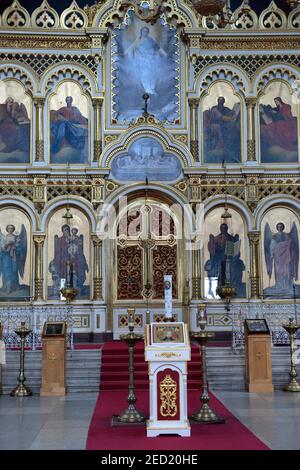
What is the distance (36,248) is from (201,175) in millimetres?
4740

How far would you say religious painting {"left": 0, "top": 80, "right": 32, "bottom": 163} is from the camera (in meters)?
16.9

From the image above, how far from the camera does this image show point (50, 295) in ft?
54.3

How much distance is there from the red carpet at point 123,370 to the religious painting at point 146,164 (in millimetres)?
5213

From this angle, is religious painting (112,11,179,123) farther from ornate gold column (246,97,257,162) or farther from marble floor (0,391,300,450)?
marble floor (0,391,300,450)

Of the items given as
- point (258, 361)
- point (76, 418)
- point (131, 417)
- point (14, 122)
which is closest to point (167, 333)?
point (131, 417)

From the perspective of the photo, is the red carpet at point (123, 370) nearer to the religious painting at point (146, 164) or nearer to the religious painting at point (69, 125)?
the religious painting at point (146, 164)

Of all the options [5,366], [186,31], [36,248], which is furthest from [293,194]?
[5,366]

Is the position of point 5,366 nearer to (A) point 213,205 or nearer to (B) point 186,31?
(A) point 213,205

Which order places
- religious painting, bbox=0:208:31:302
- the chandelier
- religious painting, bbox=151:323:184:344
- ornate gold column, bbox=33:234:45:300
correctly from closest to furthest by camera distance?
1. the chandelier
2. religious painting, bbox=151:323:184:344
3. ornate gold column, bbox=33:234:45:300
4. religious painting, bbox=0:208:31:302

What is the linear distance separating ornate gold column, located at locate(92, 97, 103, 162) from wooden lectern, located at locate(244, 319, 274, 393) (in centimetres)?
696

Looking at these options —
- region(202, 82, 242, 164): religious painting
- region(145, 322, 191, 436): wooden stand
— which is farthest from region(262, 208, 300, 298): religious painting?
region(145, 322, 191, 436): wooden stand

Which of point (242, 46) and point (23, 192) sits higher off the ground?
point (242, 46)

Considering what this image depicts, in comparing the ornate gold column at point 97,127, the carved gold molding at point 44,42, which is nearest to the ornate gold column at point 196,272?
the ornate gold column at point 97,127

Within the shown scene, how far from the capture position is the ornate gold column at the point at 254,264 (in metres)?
16.6
